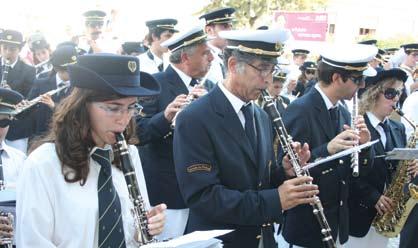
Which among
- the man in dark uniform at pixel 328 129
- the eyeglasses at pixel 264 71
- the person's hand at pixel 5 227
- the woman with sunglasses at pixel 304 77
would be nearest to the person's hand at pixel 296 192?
the eyeglasses at pixel 264 71

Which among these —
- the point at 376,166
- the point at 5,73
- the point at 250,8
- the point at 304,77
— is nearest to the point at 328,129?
the point at 376,166

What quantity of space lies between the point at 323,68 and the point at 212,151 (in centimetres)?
173

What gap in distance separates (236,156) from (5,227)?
4.88 feet

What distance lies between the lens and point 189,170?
3.28m

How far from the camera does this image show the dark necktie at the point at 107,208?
264 cm

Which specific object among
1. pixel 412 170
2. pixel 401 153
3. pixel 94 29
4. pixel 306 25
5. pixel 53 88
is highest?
pixel 94 29

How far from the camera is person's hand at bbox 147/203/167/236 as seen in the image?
2732 millimetres

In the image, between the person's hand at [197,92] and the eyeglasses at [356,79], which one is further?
the person's hand at [197,92]

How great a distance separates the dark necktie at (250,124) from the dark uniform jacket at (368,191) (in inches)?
74.7

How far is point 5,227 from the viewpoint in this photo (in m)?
3.05

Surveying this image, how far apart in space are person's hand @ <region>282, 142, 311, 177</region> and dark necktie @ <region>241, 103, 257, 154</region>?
386mm

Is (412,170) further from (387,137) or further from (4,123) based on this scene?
(4,123)

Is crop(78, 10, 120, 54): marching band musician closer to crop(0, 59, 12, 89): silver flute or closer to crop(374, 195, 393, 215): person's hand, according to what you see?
crop(0, 59, 12, 89): silver flute

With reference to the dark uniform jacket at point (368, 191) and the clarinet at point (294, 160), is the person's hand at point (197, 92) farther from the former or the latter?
the dark uniform jacket at point (368, 191)
